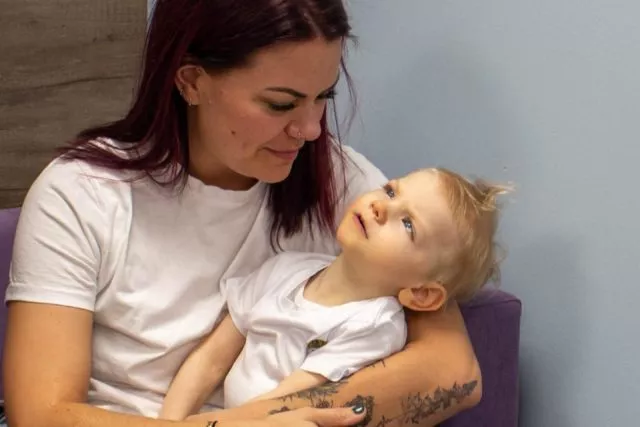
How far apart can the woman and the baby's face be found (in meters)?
0.12

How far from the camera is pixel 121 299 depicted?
132 cm

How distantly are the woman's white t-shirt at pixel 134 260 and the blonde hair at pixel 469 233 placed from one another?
302mm

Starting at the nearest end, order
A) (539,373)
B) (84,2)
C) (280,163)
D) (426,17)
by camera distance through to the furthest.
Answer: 1. (280,163)
2. (539,373)
3. (426,17)
4. (84,2)

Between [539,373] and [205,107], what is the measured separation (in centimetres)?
76

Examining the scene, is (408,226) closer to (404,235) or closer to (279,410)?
(404,235)

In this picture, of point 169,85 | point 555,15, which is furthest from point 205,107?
point 555,15

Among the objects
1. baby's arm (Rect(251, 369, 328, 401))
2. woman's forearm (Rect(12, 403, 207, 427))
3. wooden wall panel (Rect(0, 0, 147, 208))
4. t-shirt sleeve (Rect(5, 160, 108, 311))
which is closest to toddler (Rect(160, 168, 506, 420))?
baby's arm (Rect(251, 369, 328, 401))

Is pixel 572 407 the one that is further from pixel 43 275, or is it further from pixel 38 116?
pixel 38 116

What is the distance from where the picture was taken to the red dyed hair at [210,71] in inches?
48.6

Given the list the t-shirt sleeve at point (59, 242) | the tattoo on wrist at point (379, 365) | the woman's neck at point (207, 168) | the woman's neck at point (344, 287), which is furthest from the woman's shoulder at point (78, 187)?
the tattoo on wrist at point (379, 365)

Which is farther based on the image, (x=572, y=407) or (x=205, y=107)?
(x=572, y=407)

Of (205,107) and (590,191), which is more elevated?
(205,107)

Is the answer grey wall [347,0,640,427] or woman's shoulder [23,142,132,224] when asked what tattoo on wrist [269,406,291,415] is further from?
grey wall [347,0,640,427]

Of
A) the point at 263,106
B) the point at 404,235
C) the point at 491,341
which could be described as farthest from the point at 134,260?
the point at 491,341
